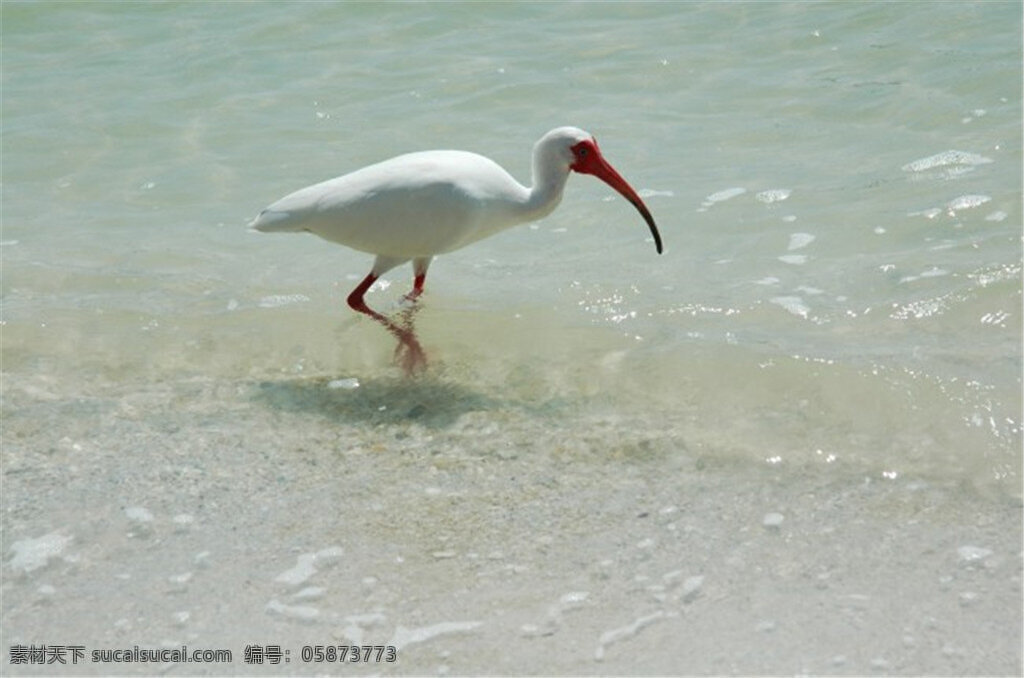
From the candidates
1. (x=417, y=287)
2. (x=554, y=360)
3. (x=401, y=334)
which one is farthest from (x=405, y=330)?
(x=554, y=360)

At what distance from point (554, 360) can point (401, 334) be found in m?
0.78

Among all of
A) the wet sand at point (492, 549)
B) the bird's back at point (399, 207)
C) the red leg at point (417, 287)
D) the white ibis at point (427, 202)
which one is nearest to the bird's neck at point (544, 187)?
the white ibis at point (427, 202)

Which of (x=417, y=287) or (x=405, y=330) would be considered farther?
(x=417, y=287)

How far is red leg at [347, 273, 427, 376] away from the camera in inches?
259

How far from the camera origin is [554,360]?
6441 millimetres

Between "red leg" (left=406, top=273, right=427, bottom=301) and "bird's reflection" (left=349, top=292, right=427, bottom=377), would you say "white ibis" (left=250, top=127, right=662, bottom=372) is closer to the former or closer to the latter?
"bird's reflection" (left=349, top=292, right=427, bottom=377)

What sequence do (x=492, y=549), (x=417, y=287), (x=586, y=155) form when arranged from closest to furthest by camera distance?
(x=492, y=549) → (x=586, y=155) → (x=417, y=287)

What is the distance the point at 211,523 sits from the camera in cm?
493

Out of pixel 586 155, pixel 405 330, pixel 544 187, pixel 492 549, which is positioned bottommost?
pixel 405 330

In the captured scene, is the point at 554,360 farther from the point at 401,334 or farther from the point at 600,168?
the point at 600,168

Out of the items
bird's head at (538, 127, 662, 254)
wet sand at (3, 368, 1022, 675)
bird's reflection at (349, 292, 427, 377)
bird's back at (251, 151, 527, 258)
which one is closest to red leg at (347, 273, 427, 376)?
bird's reflection at (349, 292, 427, 377)

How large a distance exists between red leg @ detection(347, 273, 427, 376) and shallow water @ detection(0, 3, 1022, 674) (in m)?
0.08

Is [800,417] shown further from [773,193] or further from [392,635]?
[773,193]

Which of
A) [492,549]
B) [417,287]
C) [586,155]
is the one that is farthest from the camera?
[417,287]
